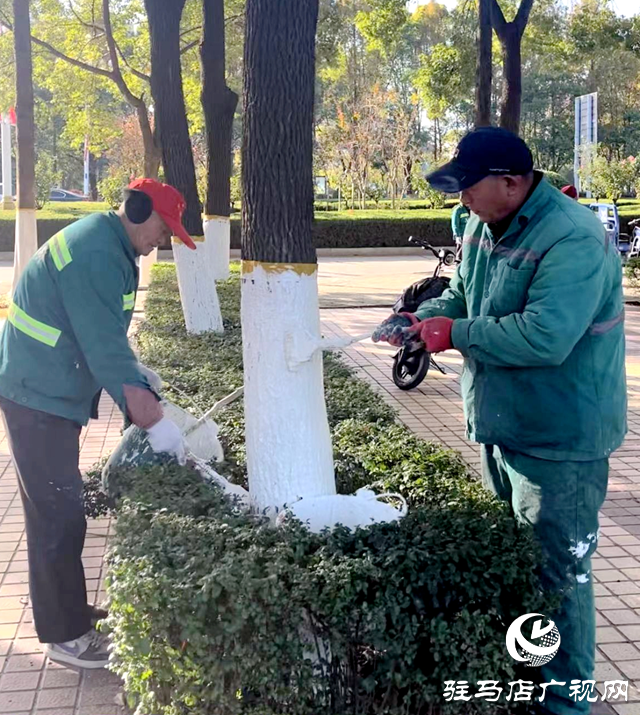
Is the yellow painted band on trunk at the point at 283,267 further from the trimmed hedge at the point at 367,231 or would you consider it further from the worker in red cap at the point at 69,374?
the trimmed hedge at the point at 367,231

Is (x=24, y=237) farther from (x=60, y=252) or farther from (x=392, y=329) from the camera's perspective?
(x=392, y=329)

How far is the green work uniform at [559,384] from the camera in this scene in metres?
2.39

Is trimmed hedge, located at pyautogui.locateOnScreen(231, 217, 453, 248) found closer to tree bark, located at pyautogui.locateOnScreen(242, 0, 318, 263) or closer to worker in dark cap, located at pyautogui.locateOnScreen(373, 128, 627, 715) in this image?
tree bark, located at pyautogui.locateOnScreen(242, 0, 318, 263)

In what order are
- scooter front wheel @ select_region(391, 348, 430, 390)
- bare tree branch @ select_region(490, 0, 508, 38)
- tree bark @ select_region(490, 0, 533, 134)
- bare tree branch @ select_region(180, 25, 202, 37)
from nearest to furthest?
scooter front wheel @ select_region(391, 348, 430, 390)
tree bark @ select_region(490, 0, 533, 134)
bare tree branch @ select_region(490, 0, 508, 38)
bare tree branch @ select_region(180, 25, 202, 37)

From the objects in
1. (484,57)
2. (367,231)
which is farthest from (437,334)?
(367,231)

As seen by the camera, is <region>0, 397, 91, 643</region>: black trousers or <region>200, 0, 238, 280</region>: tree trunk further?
<region>200, 0, 238, 280</region>: tree trunk

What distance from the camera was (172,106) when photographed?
26.6ft

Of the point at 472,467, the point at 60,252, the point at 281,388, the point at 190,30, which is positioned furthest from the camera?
the point at 190,30

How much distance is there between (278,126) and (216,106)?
794 centimetres

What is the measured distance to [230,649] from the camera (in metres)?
2.27

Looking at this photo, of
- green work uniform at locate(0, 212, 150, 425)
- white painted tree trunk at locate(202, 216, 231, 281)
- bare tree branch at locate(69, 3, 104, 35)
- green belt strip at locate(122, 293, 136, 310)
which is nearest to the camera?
green work uniform at locate(0, 212, 150, 425)

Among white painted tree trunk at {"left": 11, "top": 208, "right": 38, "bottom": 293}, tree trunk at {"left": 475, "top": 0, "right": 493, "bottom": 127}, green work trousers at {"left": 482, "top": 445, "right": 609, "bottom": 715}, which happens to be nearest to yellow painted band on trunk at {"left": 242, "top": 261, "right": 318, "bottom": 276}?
green work trousers at {"left": 482, "top": 445, "right": 609, "bottom": 715}

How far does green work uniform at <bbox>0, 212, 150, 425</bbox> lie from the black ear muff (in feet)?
0.19

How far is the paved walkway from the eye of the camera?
2928 millimetres
